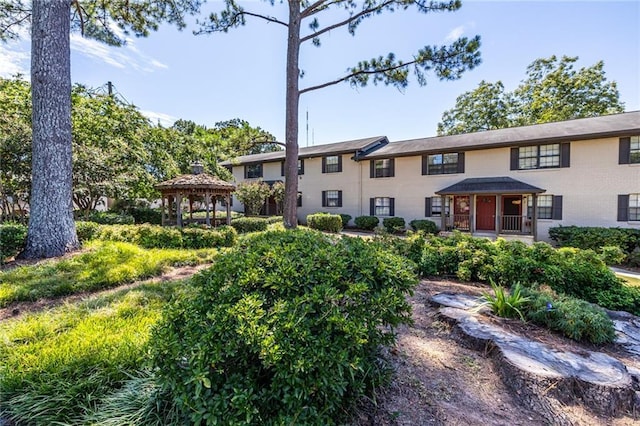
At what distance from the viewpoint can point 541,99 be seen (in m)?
25.9

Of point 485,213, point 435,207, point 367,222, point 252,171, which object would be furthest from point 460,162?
point 252,171

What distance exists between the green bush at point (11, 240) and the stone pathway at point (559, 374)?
10.3 metres

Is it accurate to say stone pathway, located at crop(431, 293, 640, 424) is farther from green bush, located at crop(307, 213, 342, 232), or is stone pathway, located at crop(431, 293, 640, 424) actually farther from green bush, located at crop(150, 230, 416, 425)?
green bush, located at crop(307, 213, 342, 232)

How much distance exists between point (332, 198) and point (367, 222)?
13.2 feet

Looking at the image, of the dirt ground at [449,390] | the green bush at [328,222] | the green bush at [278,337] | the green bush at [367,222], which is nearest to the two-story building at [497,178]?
the green bush at [367,222]

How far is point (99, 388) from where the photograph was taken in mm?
2449

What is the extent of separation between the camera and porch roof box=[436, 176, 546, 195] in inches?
576

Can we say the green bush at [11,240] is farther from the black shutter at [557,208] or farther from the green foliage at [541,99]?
the green foliage at [541,99]

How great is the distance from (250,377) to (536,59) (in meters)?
35.6

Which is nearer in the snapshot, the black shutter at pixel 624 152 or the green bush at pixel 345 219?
the black shutter at pixel 624 152

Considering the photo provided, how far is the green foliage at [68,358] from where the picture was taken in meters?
2.28

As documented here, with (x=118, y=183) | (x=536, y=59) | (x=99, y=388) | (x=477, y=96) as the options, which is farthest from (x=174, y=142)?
(x=536, y=59)

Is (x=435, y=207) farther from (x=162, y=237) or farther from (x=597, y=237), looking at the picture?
(x=162, y=237)

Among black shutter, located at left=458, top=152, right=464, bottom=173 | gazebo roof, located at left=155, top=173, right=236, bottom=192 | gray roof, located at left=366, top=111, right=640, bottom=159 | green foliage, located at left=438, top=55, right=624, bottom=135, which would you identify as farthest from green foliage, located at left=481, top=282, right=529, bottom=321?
green foliage, located at left=438, top=55, right=624, bottom=135
